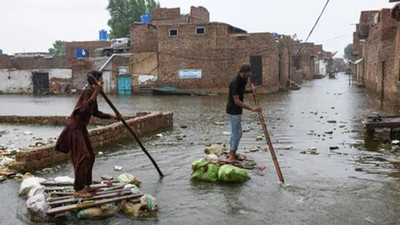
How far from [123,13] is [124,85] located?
27.9 metres

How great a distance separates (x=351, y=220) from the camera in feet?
15.9

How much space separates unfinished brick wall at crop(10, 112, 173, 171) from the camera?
7439mm

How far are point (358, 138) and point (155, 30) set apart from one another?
27621mm

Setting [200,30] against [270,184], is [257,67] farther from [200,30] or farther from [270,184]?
[270,184]

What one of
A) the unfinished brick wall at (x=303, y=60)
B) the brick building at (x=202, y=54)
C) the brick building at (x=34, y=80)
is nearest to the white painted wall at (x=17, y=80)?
the brick building at (x=34, y=80)

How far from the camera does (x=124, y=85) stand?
3488cm

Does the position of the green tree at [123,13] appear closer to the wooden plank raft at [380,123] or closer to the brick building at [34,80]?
the brick building at [34,80]

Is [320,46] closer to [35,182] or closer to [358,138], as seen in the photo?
[358,138]

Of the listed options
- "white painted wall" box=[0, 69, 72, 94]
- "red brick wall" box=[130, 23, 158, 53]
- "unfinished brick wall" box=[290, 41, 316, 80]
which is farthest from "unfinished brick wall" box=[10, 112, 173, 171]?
"unfinished brick wall" box=[290, 41, 316, 80]

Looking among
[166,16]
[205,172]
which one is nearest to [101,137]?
[205,172]

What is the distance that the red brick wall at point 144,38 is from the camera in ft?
115

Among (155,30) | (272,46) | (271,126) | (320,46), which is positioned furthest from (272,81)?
(320,46)

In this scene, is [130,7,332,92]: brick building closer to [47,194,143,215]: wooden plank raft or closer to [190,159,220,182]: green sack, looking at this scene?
[190,159,220,182]: green sack

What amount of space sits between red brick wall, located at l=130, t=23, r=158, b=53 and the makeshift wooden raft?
98.1 ft
